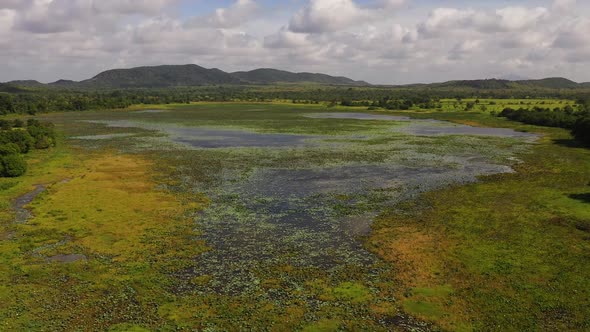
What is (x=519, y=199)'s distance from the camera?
45594 mm

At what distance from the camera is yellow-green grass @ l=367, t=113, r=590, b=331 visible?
23.7 m

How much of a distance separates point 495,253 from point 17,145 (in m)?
72.1

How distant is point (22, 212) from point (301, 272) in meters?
30.0

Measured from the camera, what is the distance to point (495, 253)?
3161 cm

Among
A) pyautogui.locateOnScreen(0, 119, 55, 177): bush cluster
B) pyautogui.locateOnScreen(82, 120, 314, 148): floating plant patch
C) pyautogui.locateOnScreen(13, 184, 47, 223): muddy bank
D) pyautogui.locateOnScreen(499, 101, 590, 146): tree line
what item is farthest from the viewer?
pyautogui.locateOnScreen(82, 120, 314, 148): floating plant patch

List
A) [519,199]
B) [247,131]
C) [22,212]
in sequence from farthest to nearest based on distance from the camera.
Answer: [247,131] < [519,199] < [22,212]

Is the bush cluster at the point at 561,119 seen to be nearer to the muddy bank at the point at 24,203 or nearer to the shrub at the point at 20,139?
the muddy bank at the point at 24,203

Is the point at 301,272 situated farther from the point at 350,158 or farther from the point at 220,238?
the point at 350,158

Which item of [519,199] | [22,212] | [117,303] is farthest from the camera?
[519,199]

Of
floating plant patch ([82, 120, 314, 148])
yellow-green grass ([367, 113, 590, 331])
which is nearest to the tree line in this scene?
yellow-green grass ([367, 113, 590, 331])

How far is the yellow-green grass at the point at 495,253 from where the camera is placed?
931 inches

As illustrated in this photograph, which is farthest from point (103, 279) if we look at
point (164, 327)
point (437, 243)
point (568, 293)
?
point (568, 293)

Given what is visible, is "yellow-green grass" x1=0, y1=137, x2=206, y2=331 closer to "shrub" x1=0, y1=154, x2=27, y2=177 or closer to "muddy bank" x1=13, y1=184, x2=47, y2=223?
"muddy bank" x1=13, y1=184, x2=47, y2=223

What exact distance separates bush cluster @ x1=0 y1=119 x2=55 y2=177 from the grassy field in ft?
7.34
